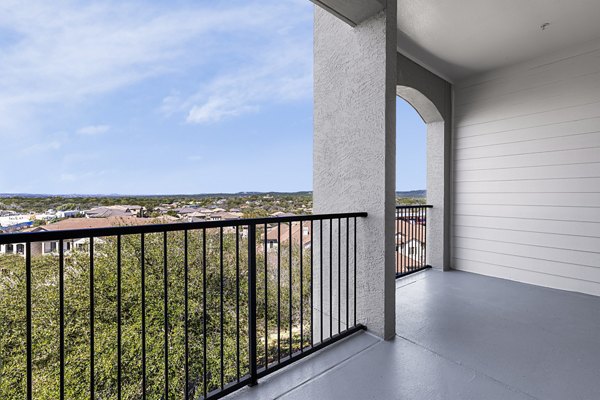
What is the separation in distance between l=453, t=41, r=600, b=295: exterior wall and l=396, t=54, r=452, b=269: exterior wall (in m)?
0.15

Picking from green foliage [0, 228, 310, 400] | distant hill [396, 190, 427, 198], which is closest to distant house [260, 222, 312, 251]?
distant hill [396, 190, 427, 198]

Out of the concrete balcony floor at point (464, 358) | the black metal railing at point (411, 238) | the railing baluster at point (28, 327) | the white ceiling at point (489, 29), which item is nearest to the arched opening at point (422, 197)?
the black metal railing at point (411, 238)

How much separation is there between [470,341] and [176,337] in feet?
25.6

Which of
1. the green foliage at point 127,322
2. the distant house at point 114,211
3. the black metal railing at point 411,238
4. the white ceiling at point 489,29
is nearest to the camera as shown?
the white ceiling at point 489,29

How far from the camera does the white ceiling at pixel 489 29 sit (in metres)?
2.61

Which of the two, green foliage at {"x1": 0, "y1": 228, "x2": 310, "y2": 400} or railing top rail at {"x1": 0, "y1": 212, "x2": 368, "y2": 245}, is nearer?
railing top rail at {"x1": 0, "y1": 212, "x2": 368, "y2": 245}

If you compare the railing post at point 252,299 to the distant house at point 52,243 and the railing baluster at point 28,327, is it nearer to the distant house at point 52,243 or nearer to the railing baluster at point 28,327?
the distant house at point 52,243

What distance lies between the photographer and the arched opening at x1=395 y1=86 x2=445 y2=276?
4.13m

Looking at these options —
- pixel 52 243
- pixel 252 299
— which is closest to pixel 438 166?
pixel 252 299

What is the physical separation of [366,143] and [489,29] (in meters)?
1.97

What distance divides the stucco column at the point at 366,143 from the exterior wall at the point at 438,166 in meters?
1.84

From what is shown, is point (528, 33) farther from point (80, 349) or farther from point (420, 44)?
point (80, 349)

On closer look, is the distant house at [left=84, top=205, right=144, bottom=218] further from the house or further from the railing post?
the railing post

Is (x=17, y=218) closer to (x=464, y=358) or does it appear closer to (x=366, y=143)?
(x=366, y=143)
